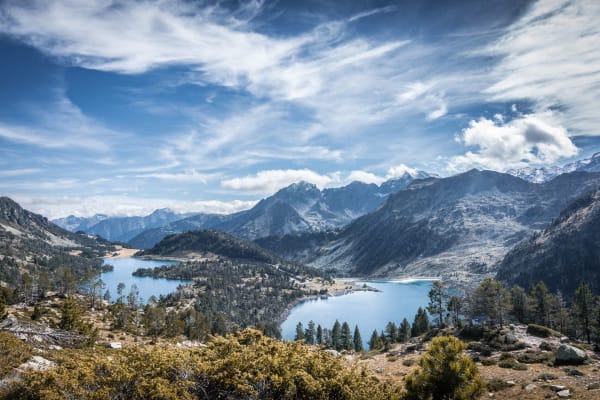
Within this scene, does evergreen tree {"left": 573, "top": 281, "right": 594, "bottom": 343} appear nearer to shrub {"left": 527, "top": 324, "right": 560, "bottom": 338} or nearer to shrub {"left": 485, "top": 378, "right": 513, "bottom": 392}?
shrub {"left": 527, "top": 324, "right": 560, "bottom": 338}

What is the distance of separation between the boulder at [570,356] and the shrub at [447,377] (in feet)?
70.2

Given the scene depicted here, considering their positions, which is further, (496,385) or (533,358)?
(533,358)

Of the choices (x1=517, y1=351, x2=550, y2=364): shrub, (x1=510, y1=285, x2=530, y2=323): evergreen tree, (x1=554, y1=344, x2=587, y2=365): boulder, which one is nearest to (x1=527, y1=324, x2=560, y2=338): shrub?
(x1=517, y1=351, x2=550, y2=364): shrub

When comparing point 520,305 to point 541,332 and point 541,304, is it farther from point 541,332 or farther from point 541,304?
point 541,332

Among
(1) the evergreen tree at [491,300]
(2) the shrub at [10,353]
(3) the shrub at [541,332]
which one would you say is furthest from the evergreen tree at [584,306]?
(2) the shrub at [10,353]

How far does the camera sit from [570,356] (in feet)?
119

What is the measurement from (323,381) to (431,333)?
52.4 m

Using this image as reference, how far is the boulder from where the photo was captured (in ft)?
117

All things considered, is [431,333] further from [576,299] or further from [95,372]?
[95,372]

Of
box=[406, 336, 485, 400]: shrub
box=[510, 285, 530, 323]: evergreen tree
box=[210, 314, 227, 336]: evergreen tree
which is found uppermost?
box=[406, 336, 485, 400]: shrub

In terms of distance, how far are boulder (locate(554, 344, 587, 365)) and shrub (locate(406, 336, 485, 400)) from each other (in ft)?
70.2

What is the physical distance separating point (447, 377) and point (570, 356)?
23466 millimetres

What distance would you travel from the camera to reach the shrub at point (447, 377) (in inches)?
870

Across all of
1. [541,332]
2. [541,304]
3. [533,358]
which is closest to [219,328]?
[541,304]
